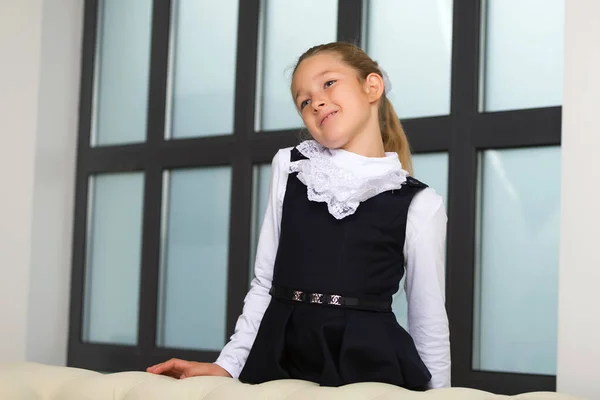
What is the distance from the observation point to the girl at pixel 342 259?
4.90 feet

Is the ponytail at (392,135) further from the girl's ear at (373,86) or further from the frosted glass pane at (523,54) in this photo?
the frosted glass pane at (523,54)

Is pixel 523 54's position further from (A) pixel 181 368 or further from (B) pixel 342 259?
(A) pixel 181 368

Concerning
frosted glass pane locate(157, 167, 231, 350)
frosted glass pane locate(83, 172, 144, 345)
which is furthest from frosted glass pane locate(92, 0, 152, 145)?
frosted glass pane locate(157, 167, 231, 350)

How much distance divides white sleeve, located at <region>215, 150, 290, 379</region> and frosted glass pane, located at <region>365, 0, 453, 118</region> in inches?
35.8

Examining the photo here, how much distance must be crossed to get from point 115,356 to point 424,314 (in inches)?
68.6

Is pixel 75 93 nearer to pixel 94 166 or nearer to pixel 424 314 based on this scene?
pixel 94 166

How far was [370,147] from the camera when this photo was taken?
1.68 metres

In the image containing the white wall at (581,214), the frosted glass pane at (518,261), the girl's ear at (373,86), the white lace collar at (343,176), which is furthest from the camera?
the frosted glass pane at (518,261)

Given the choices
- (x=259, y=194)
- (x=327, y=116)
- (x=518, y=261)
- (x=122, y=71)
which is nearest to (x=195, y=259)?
(x=259, y=194)

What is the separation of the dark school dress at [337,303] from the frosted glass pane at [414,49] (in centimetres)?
96

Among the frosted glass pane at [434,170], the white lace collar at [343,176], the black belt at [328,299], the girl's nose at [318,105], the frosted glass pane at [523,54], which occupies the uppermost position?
the frosted glass pane at [523,54]

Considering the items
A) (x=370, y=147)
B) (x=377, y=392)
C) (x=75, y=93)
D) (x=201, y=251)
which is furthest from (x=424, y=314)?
(x=75, y=93)

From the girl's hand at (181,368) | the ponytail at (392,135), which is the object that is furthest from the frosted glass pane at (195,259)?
the girl's hand at (181,368)

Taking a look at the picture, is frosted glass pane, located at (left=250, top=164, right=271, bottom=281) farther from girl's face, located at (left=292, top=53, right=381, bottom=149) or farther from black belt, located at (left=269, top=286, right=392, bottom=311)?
black belt, located at (left=269, top=286, right=392, bottom=311)
